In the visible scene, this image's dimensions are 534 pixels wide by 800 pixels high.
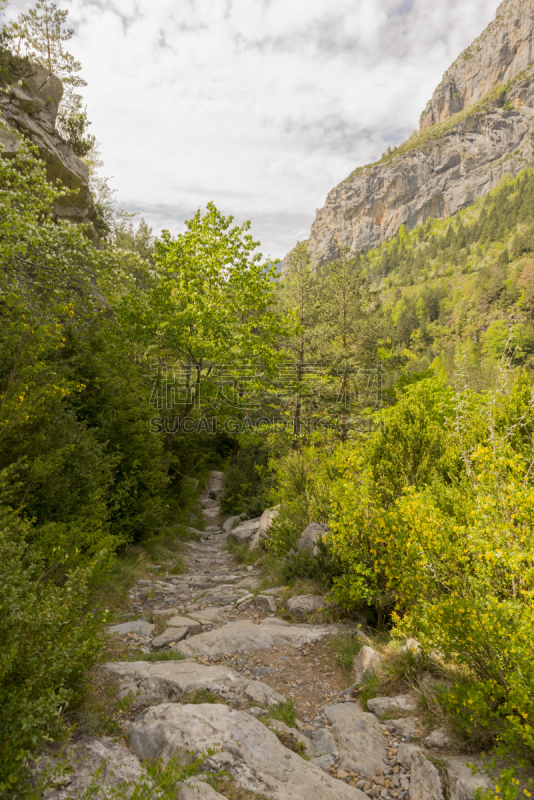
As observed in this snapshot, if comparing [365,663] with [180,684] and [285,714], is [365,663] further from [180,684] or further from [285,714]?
[180,684]

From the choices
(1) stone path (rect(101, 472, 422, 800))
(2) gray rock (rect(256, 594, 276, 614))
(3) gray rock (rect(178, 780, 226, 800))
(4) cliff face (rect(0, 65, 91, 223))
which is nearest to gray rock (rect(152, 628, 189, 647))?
(1) stone path (rect(101, 472, 422, 800))

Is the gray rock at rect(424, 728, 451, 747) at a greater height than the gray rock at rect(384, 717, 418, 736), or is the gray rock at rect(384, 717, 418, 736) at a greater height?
the gray rock at rect(424, 728, 451, 747)

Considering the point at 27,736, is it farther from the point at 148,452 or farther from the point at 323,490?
the point at 148,452

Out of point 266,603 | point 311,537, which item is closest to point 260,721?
point 266,603

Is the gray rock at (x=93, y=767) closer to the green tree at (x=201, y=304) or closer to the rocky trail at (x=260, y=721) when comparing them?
the rocky trail at (x=260, y=721)

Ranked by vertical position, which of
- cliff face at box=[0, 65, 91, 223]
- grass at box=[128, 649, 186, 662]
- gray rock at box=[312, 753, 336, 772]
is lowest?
grass at box=[128, 649, 186, 662]

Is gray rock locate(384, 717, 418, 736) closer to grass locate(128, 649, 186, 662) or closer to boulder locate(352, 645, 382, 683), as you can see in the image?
boulder locate(352, 645, 382, 683)

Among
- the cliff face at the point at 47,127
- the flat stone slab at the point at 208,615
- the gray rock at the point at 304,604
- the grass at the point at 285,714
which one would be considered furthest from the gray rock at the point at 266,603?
the cliff face at the point at 47,127

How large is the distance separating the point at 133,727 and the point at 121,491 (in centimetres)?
543

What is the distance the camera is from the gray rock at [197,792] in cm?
225

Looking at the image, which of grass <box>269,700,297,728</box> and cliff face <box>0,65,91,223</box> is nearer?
grass <box>269,700,297,728</box>

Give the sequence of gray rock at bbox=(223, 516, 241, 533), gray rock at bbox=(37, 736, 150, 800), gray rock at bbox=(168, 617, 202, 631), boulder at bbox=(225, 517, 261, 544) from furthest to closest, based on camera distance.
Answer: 1. gray rock at bbox=(223, 516, 241, 533)
2. boulder at bbox=(225, 517, 261, 544)
3. gray rock at bbox=(168, 617, 202, 631)
4. gray rock at bbox=(37, 736, 150, 800)

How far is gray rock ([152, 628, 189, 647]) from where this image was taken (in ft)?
16.1

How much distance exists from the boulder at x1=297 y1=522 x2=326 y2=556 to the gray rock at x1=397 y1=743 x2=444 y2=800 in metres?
3.87
